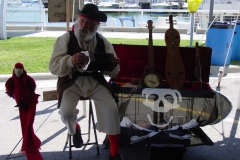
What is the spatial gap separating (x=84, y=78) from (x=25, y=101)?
584 mm

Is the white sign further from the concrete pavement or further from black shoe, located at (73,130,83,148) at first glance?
black shoe, located at (73,130,83,148)

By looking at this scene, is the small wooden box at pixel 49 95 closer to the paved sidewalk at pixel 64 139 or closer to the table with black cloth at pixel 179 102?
the paved sidewalk at pixel 64 139

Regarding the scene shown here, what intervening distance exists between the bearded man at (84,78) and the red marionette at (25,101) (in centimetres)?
25

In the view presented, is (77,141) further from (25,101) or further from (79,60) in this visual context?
(79,60)

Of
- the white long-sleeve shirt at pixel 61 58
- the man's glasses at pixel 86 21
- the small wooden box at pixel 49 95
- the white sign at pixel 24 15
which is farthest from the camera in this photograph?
the white sign at pixel 24 15

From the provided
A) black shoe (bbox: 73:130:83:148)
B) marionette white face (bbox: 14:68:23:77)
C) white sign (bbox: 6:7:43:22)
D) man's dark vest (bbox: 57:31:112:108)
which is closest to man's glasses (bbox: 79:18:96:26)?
man's dark vest (bbox: 57:31:112:108)

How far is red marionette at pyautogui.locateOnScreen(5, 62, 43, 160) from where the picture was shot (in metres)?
2.76

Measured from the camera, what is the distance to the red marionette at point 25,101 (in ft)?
9.04

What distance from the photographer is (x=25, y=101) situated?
2758 mm

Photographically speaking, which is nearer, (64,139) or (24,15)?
(64,139)

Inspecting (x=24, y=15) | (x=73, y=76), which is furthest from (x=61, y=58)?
(x=24, y=15)

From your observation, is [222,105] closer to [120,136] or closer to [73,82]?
[120,136]

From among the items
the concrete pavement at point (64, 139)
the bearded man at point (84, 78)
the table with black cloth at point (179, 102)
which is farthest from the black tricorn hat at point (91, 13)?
the concrete pavement at point (64, 139)

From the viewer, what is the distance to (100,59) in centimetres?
274
